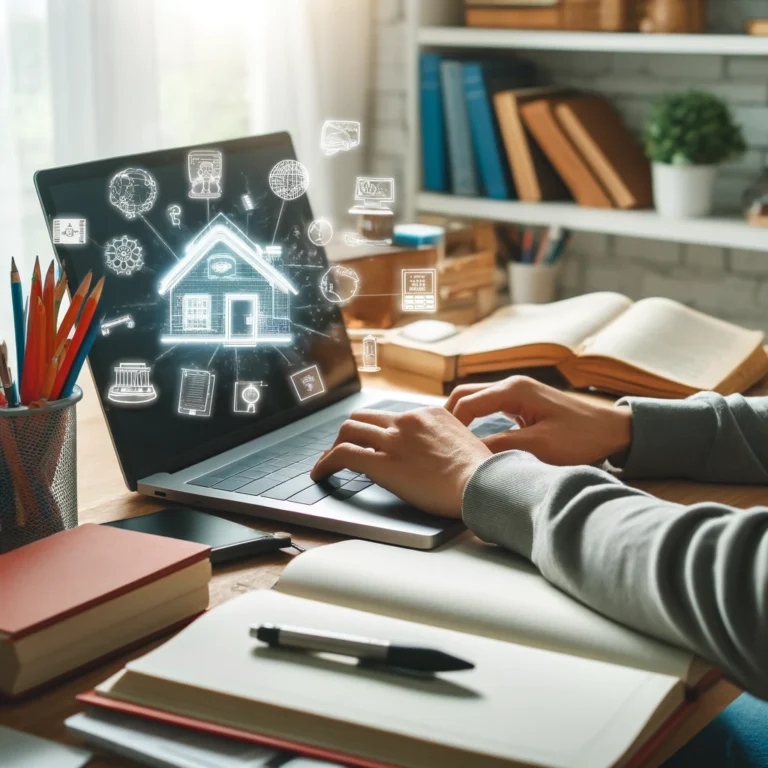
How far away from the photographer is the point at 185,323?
41.2 inches

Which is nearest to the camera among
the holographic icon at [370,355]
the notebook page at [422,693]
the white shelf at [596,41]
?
the notebook page at [422,693]

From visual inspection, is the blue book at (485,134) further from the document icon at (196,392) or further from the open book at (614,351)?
the document icon at (196,392)

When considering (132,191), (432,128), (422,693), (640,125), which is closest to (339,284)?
(132,191)

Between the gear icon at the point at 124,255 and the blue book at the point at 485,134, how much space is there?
1.63 metres

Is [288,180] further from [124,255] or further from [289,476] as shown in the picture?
[289,476]

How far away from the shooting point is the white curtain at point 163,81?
199cm

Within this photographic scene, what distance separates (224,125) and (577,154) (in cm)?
81

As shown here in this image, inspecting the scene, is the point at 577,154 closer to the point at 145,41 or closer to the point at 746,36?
the point at 746,36

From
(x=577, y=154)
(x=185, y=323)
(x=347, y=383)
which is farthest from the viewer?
(x=577, y=154)

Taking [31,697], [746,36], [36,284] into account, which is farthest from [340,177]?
[31,697]

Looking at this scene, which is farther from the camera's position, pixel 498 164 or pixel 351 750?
pixel 498 164

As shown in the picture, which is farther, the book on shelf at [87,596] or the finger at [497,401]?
the finger at [497,401]

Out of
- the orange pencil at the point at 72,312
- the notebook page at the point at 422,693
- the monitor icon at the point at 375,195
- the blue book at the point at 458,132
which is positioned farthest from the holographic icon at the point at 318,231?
the blue book at the point at 458,132

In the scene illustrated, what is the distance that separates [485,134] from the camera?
251cm
